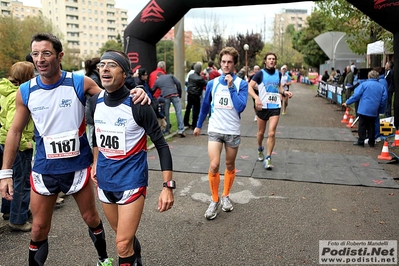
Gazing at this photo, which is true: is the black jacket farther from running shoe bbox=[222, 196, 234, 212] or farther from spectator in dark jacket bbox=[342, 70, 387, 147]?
running shoe bbox=[222, 196, 234, 212]

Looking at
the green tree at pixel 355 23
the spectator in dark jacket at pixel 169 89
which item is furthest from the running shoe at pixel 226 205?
the green tree at pixel 355 23

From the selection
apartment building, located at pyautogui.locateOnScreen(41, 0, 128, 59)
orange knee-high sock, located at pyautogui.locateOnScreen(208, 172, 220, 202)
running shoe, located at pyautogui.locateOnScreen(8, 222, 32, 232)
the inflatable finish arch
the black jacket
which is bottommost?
running shoe, located at pyautogui.locateOnScreen(8, 222, 32, 232)

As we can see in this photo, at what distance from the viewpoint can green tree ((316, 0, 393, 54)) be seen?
14.0 metres

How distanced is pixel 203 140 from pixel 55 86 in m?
7.04

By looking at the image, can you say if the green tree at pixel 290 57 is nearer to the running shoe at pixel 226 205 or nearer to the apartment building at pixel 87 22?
the apartment building at pixel 87 22

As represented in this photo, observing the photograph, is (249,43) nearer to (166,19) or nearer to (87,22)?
(166,19)

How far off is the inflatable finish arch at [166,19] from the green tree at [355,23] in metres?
6.92

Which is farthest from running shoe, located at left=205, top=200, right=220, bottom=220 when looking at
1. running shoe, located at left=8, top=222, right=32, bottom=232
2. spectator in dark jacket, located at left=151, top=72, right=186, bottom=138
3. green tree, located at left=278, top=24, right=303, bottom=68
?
green tree, located at left=278, top=24, right=303, bottom=68

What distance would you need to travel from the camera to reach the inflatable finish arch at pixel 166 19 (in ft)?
20.7

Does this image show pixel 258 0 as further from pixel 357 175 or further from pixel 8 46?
pixel 8 46

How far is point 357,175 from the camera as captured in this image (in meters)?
6.42

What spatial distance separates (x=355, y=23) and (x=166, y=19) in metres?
11.6

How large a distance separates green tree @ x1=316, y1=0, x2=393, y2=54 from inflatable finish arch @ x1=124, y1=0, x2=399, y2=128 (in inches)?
272

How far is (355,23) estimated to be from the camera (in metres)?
16.2
